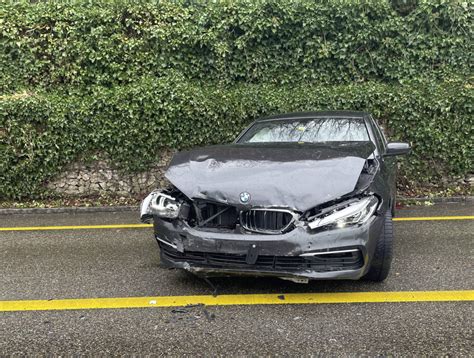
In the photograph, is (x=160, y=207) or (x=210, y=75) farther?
(x=210, y=75)

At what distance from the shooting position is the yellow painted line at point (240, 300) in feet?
11.9

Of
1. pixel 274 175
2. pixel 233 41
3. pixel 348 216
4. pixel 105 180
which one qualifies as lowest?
pixel 105 180

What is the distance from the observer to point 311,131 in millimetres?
5047

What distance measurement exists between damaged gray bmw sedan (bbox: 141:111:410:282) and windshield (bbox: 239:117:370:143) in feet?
3.03

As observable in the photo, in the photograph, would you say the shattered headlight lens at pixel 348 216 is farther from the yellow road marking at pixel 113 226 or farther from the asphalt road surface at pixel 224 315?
the yellow road marking at pixel 113 226

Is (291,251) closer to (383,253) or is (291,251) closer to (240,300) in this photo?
(240,300)

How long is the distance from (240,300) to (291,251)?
29.2 inches

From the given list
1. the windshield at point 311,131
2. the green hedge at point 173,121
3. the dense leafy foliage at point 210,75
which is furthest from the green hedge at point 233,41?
the windshield at point 311,131

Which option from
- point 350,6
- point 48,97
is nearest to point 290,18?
point 350,6

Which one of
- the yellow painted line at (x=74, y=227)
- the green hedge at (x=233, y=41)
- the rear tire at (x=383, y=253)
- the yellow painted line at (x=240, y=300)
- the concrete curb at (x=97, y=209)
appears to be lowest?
the concrete curb at (x=97, y=209)

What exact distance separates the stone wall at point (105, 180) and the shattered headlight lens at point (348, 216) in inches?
204

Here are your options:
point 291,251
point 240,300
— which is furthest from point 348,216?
point 240,300

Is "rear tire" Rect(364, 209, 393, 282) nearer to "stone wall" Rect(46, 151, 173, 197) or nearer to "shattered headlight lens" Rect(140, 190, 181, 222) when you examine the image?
"shattered headlight lens" Rect(140, 190, 181, 222)

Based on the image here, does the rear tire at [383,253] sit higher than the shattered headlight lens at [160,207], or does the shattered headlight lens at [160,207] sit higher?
the shattered headlight lens at [160,207]
